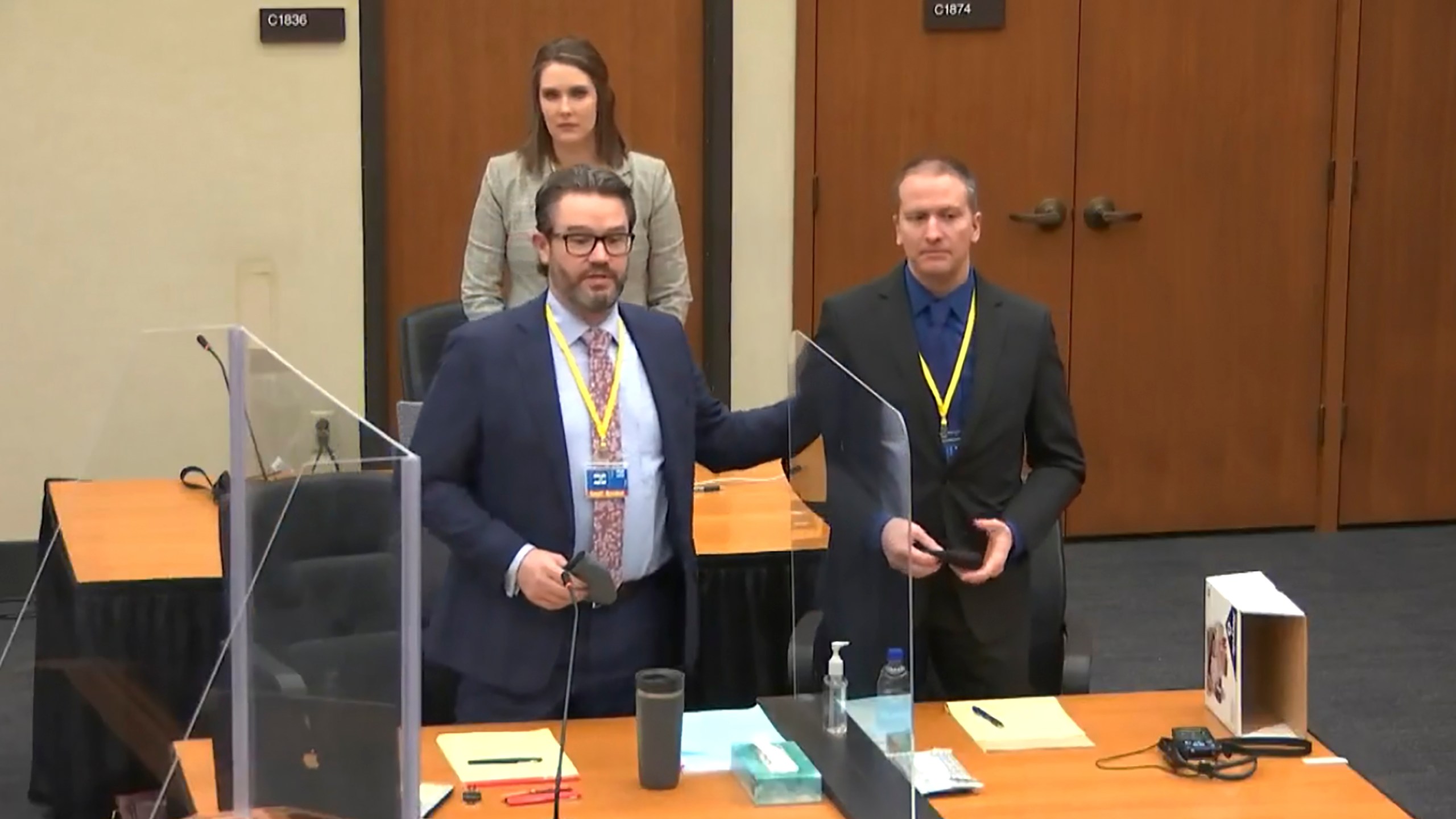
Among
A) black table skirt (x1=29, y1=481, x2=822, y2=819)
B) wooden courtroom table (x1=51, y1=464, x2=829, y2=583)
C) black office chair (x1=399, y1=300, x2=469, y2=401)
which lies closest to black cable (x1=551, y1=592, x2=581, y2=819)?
black table skirt (x1=29, y1=481, x2=822, y2=819)

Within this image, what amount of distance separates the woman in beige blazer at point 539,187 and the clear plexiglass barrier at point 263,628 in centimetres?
160

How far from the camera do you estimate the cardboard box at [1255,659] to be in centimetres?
293

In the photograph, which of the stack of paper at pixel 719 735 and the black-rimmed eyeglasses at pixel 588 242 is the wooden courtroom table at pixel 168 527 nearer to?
the stack of paper at pixel 719 735

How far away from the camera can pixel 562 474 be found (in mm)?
2965

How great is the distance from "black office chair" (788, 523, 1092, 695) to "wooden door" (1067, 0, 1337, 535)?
3.00m

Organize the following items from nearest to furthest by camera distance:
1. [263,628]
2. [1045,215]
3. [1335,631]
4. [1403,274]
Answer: [263,628] < [1335,631] < [1045,215] < [1403,274]

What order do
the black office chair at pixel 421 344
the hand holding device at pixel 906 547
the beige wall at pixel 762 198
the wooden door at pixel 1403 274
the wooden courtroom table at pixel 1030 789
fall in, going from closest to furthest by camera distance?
1. the hand holding device at pixel 906 547
2. the wooden courtroom table at pixel 1030 789
3. the black office chair at pixel 421 344
4. the beige wall at pixel 762 198
5. the wooden door at pixel 1403 274

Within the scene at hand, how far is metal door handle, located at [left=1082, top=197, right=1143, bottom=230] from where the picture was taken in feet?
20.6

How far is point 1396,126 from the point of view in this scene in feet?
21.3

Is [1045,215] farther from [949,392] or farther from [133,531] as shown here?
[133,531]

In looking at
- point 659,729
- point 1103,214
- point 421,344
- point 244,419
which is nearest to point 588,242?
point 659,729

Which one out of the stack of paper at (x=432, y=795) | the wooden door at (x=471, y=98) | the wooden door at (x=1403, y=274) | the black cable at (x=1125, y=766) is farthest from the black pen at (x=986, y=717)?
the wooden door at (x=1403, y=274)

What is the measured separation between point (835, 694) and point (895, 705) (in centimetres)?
20

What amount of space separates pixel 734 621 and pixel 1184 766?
4.32 feet
